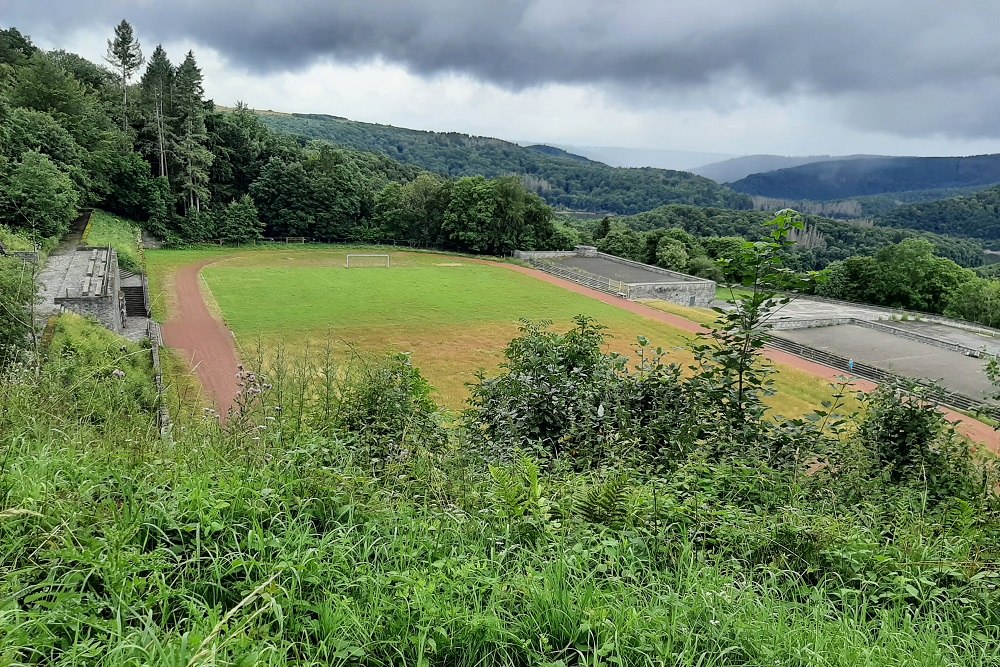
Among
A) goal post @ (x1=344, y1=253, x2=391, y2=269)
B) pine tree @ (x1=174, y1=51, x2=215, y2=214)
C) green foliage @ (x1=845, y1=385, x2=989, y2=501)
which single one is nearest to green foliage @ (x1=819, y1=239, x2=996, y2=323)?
goal post @ (x1=344, y1=253, x2=391, y2=269)

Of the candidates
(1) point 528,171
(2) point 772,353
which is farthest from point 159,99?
(1) point 528,171

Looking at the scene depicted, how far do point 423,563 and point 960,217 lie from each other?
185 meters

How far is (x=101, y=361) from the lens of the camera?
6.97 metres

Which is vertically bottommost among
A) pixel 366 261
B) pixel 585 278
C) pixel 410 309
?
pixel 410 309

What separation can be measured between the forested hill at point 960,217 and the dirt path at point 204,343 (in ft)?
552

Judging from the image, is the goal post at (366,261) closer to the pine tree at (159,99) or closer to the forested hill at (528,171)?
the pine tree at (159,99)

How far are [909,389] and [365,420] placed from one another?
477 centimetres

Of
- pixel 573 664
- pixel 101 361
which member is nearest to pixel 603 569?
pixel 573 664

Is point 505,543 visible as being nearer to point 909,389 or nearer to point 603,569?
point 603,569

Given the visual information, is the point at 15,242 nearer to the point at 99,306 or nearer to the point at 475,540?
the point at 99,306

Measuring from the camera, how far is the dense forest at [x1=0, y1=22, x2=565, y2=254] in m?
42.1

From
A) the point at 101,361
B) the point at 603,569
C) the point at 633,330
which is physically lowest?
the point at 633,330

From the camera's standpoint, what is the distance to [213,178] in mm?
55156

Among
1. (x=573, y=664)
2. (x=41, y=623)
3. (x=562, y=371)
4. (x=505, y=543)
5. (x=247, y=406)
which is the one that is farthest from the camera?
(x=562, y=371)
